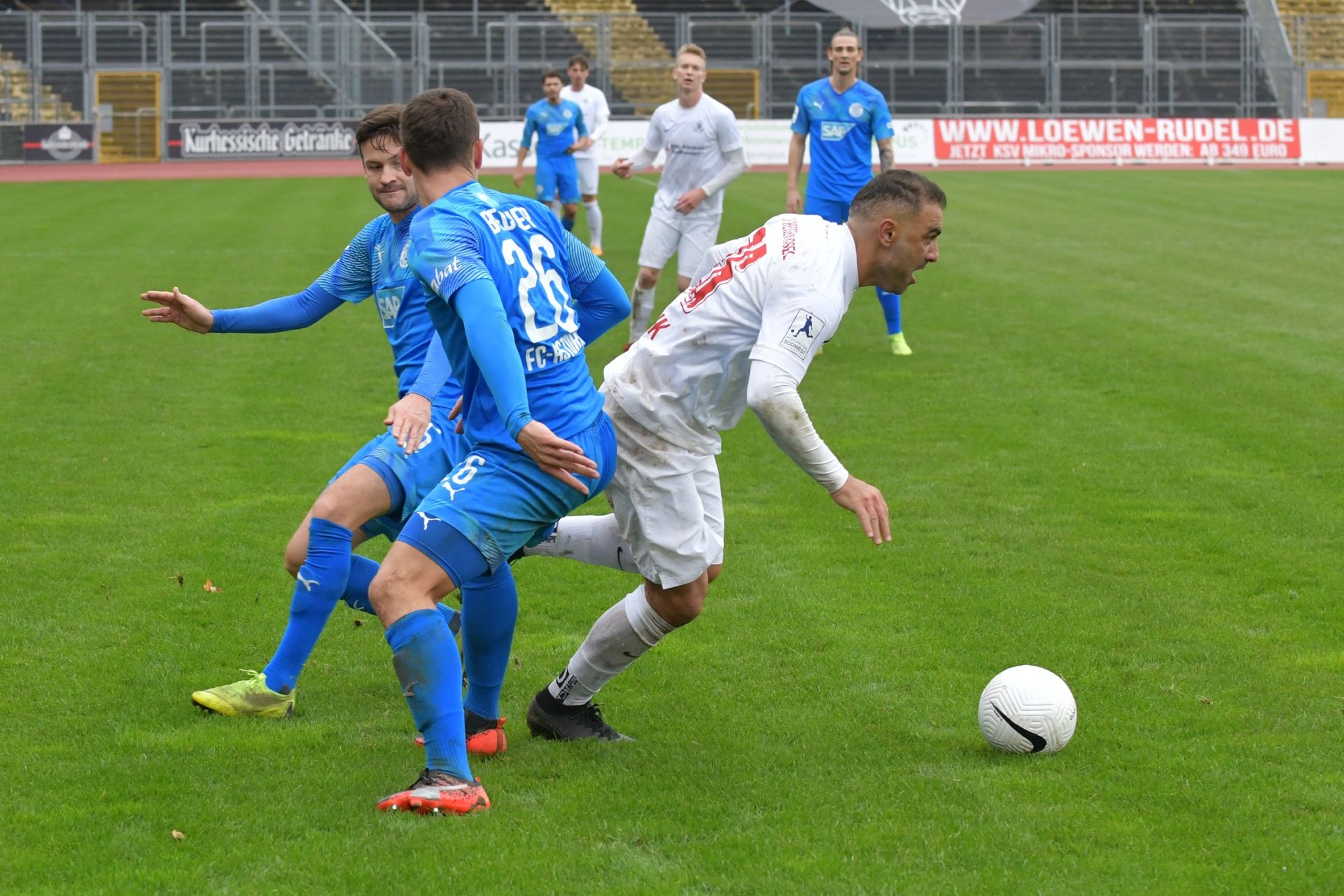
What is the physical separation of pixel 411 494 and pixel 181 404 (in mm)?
5922

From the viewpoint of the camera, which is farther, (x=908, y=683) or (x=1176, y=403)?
(x=1176, y=403)

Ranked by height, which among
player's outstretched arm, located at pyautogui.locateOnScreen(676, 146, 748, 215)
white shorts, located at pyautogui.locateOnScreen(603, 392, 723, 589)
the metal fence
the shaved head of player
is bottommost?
white shorts, located at pyautogui.locateOnScreen(603, 392, 723, 589)

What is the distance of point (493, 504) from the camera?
13.5 ft

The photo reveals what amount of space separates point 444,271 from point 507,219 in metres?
0.27

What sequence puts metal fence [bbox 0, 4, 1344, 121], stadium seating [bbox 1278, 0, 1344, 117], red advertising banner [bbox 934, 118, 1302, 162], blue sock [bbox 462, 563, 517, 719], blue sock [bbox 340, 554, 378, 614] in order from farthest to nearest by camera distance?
stadium seating [bbox 1278, 0, 1344, 117] → metal fence [bbox 0, 4, 1344, 121] → red advertising banner [bbox 934, 118, 1302, 162] → blue sock [bbox 340, 554, 378, 614] → blue sock [bbox 462, 563, 517, 719]

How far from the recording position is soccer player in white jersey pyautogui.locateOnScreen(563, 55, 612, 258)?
1884 cm

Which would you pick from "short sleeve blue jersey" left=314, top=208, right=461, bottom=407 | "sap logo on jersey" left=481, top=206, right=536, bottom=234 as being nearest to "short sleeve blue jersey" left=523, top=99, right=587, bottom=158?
"short sleeve blue jersey" left=314, top=208, right=461, bottom=407

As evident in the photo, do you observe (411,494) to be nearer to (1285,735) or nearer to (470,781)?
(470,781)

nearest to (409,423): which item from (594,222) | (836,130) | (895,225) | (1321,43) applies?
(895,225)

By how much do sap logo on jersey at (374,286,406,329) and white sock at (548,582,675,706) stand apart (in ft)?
4.35

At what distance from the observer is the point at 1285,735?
4.68 meters

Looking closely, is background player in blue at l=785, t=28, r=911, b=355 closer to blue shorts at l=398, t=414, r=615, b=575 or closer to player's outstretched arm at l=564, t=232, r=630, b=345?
player's outstretched arm at l=564, t=232, r=630, b=345

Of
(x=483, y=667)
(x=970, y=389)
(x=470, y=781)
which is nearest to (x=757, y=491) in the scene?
(x=970, y=389)

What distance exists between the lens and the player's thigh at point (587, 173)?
19922mm
